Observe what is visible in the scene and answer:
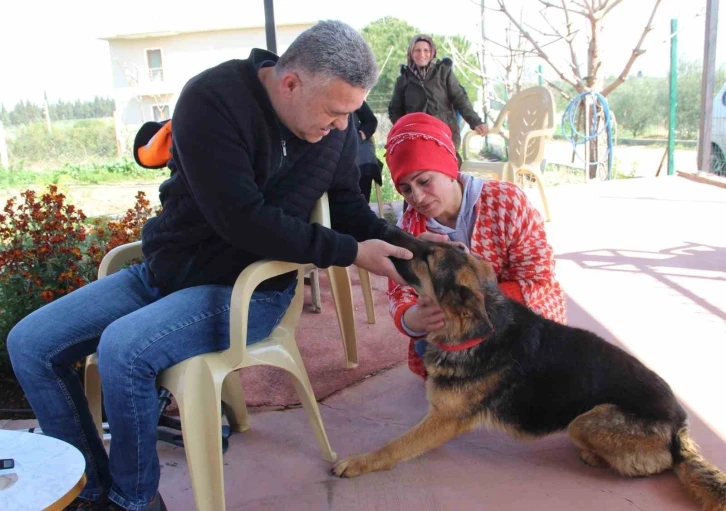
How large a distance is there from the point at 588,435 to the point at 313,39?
1886mm

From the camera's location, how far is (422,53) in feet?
22.4

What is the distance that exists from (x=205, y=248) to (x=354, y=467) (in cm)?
117

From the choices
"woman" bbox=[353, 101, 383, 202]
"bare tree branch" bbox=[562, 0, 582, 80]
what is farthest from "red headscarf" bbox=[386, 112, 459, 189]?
"bare tree branch" bbox=[562, 0, 582, 80]

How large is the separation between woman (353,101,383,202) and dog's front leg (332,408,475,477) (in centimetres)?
226

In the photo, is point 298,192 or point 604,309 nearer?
point 298,192

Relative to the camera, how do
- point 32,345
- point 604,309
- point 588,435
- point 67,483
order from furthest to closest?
point 604,309 < point 588,435 < point 32,345 < point 67,483

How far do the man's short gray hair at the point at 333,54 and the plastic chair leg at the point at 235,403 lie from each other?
154 cm

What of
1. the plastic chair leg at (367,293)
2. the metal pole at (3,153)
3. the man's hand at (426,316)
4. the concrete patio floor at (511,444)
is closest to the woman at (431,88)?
the concrete patio floor at (511,444)

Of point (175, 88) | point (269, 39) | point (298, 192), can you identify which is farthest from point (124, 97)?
point (298, 192)

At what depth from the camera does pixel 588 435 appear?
243 cm

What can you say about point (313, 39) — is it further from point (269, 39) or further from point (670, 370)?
point (269, 39)

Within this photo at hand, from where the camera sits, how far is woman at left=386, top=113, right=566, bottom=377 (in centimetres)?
277

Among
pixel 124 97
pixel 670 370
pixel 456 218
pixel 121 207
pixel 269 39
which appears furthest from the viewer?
pixel 124 97

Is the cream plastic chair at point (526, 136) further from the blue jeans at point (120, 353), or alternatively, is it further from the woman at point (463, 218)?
the blue jeans at point (120, 353)
